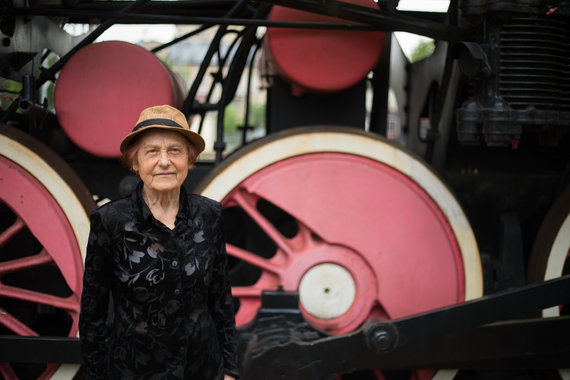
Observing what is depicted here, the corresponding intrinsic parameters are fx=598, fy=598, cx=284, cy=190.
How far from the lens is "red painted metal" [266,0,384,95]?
207 centimetres

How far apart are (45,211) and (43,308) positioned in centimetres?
72

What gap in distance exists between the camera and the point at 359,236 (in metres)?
2.03

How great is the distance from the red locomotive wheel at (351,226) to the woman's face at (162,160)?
66cm

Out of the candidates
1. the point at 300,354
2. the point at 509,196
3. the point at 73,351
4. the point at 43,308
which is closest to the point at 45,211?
the point at 73,351

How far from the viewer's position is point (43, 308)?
8.34ft

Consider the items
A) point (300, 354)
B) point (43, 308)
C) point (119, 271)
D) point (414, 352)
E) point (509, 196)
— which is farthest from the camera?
point (43, 308)

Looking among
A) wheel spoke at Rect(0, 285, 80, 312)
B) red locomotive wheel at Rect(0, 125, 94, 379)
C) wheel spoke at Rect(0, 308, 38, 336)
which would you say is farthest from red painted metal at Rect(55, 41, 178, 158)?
wheel spoke at Rect(0, 308, 38, 336)

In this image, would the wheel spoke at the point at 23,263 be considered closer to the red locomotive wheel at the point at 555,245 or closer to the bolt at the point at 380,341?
the bolt at the point at 380,341

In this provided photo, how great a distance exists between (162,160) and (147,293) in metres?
0.29

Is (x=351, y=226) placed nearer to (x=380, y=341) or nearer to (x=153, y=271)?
(x=380, y=341)

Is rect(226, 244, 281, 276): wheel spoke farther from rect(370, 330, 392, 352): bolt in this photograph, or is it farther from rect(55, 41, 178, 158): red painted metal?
rect(55, 41, 178, 158): red painted metal

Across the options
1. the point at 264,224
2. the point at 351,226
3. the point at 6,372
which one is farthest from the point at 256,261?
the point at 6,372

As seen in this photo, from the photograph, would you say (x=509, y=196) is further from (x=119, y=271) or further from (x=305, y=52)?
(x=119, y=271)

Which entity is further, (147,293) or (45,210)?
(45,210)
